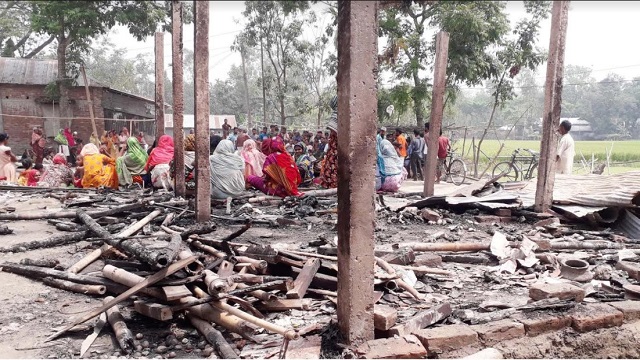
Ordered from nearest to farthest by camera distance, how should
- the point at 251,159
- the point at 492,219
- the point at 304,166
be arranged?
the point at 492,219 < the point at 251,159 < the point at 304,166

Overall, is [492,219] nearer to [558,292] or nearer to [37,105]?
[558,292]

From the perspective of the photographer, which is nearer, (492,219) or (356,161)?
(356,161)

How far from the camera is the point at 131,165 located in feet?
39.1

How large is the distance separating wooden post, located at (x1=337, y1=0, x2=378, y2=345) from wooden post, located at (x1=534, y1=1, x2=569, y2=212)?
512 centimetres

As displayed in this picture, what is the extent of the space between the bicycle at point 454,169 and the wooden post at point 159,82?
10011 millimetres

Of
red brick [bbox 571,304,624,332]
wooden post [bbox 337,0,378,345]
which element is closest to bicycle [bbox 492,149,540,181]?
red brick [bbox 571,304,624,332]

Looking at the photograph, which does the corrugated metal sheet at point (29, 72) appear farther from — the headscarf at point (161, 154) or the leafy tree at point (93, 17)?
the headscarf at point (161, 154)

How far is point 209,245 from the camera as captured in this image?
478cm

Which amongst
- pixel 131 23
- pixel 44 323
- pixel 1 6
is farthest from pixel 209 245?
pixel 1 6

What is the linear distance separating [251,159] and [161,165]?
94.8 inches

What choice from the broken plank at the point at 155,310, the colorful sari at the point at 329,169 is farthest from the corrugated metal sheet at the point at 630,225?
the broken plank at the point at 155,310

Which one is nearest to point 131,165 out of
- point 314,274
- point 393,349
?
point 314,274

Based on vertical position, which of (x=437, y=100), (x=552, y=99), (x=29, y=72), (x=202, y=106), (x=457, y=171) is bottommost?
(x=457, y=171)

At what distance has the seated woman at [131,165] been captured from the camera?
38.7ft
